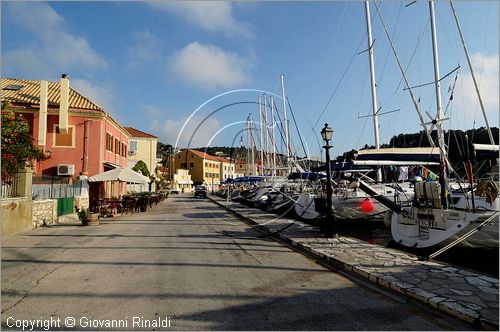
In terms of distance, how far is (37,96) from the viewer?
2445 cm

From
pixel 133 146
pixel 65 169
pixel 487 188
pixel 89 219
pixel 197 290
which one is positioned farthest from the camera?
pixel 133 146

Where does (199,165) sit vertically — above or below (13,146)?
above

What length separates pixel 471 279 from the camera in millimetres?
6871

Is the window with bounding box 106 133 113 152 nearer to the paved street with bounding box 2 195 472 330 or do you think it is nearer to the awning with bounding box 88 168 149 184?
the awning with bounding box 88 168 149 184

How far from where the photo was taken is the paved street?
198 inches

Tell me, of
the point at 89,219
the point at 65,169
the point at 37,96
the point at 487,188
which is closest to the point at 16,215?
the point at 89,219

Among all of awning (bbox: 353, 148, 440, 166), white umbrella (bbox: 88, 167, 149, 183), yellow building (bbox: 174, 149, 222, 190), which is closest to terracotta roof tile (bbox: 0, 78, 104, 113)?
white umbrella (bbox: 88, 167, 149, 183)

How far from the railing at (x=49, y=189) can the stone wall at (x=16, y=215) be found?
1960mm

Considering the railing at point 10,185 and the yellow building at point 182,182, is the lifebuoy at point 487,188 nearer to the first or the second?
the railing at point 10,185

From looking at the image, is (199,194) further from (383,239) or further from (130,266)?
(130,266)

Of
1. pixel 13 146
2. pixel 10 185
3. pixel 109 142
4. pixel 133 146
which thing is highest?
pixel 133 146

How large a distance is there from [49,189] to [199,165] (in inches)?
3843

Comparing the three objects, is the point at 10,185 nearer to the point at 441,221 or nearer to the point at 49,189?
the point at 49,189

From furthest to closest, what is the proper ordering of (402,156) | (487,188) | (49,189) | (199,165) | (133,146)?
1. (199,165)
2. (133,146)
3. (49,189)
4. (402,156)
5. (487,188)
